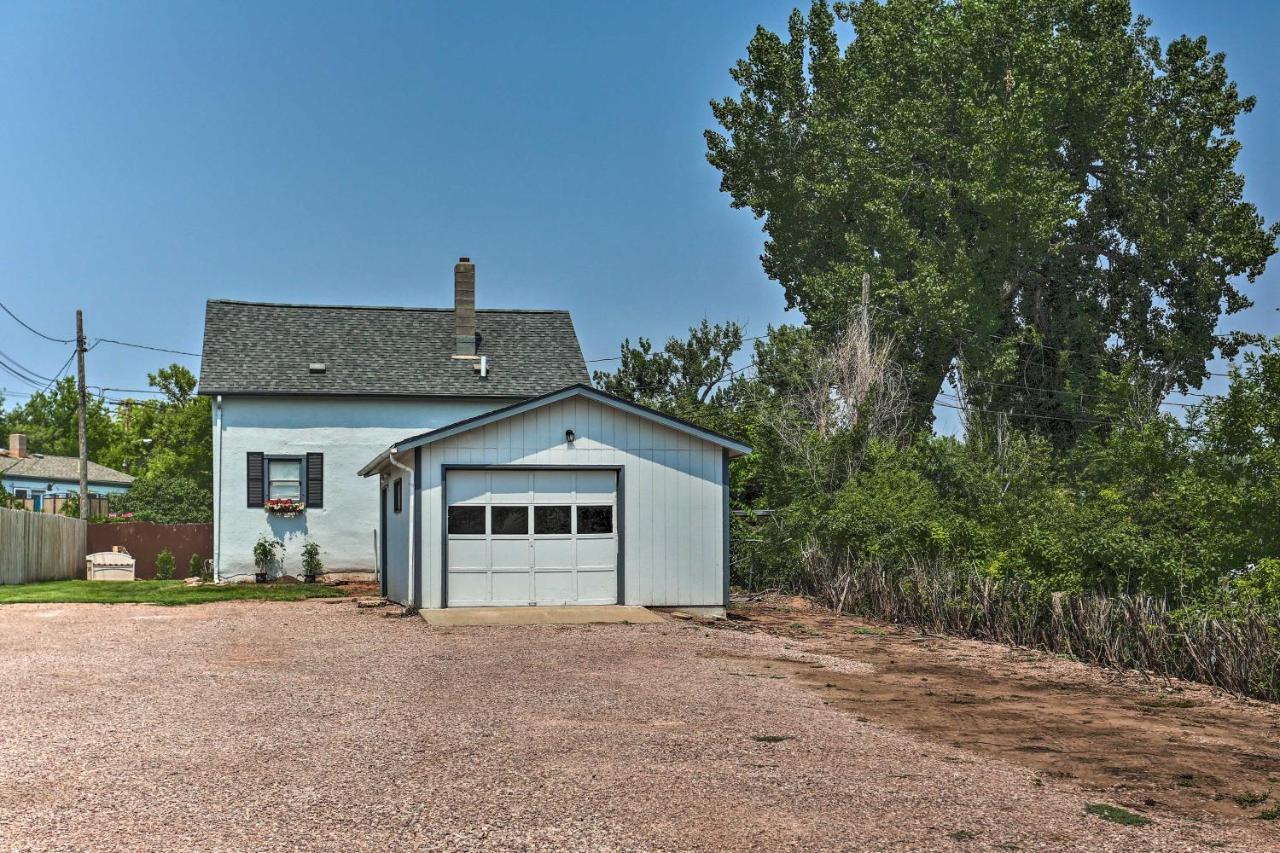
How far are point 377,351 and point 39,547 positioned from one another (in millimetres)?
8993

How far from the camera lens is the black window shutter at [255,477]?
1037 inches

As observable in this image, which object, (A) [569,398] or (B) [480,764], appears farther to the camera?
(A) [569,398]

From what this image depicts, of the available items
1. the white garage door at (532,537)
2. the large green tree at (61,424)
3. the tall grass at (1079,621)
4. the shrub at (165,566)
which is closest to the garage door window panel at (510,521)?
the white garage door at (532,537)

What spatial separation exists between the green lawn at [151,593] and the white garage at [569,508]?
452 cm

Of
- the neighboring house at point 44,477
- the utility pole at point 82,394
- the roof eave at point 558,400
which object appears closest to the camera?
the roof eave at point 558,400

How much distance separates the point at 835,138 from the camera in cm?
3653

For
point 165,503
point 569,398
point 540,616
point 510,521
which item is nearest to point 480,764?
point 540,616

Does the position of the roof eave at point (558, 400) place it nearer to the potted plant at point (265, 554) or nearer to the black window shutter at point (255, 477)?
the potted plant at point (265, 554)

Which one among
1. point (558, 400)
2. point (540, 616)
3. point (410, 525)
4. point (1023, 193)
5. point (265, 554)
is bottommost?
point (540, 616)

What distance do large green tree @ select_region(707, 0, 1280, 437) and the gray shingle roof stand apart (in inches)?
385

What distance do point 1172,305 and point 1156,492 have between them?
22.7 m

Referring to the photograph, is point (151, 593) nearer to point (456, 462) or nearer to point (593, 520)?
point (456, 462)

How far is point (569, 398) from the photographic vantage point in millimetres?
19125

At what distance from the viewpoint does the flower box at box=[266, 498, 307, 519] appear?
1032 inches
